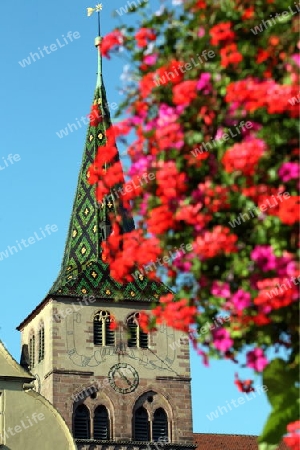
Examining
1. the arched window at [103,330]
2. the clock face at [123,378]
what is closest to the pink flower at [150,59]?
the clock face at [123,378]

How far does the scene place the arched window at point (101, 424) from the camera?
39938 millimetres

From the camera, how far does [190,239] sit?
Result: 9.36m

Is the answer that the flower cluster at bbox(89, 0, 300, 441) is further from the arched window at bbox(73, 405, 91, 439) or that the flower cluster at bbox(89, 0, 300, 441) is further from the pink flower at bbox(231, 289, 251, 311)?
the arched window at bbox(73, 405, 91, 439)

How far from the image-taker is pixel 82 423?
39938 mm

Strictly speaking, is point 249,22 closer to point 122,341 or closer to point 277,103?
point 277,103

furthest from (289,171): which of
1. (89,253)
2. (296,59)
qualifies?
(89,253)

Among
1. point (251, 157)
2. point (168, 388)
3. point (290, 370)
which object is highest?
point (168, 388)

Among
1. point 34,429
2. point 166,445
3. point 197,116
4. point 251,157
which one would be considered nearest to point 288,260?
point 251,157

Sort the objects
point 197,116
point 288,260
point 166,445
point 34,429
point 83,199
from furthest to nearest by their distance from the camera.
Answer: point 83,199
point 166,445
point 34,429
point 197,116
point 288,260

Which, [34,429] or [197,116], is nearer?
[197,116]

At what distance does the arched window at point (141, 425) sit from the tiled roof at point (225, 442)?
25.4 feet

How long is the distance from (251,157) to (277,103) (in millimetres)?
403

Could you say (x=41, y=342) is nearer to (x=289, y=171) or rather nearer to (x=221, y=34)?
(x=221, y=34)

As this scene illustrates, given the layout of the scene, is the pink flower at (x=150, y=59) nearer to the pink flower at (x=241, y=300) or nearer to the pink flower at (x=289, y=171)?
the pink flower at (x=289, y=171)
